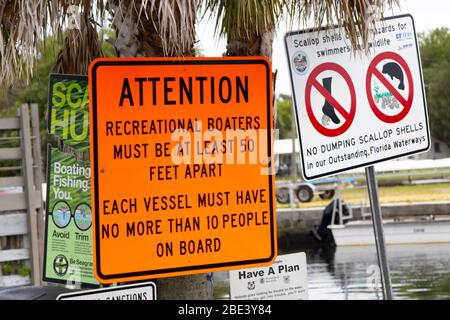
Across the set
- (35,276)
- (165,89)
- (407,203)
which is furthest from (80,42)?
(407,203)

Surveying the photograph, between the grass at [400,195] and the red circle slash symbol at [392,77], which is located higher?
the grass at [400,195]

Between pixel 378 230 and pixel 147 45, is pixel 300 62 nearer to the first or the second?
pixel 378 230

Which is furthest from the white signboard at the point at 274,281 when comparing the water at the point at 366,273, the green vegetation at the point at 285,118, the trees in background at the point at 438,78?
the green vegetation at the point at 285,118

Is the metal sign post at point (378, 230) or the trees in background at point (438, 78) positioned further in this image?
the trees in background at point (438, 78)

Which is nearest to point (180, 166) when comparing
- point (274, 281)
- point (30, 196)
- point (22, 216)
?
point (274, 281)

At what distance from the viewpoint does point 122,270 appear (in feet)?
14.1

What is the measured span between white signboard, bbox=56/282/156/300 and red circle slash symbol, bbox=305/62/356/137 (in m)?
1.30

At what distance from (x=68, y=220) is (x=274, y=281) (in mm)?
3146

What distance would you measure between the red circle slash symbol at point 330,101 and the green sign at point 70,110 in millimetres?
3161


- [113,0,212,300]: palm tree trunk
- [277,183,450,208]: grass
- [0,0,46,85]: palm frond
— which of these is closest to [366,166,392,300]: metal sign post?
[113,0,212,300]: palm tree trunk

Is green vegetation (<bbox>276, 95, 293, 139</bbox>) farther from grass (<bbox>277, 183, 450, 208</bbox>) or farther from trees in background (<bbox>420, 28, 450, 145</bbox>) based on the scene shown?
grass (<bbox>277, 183, 450, 208</bbox>)

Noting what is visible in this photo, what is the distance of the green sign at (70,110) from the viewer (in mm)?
7996

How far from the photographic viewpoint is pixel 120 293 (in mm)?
4895

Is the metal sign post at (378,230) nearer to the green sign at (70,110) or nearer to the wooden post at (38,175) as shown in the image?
the green sign at (70,110)
